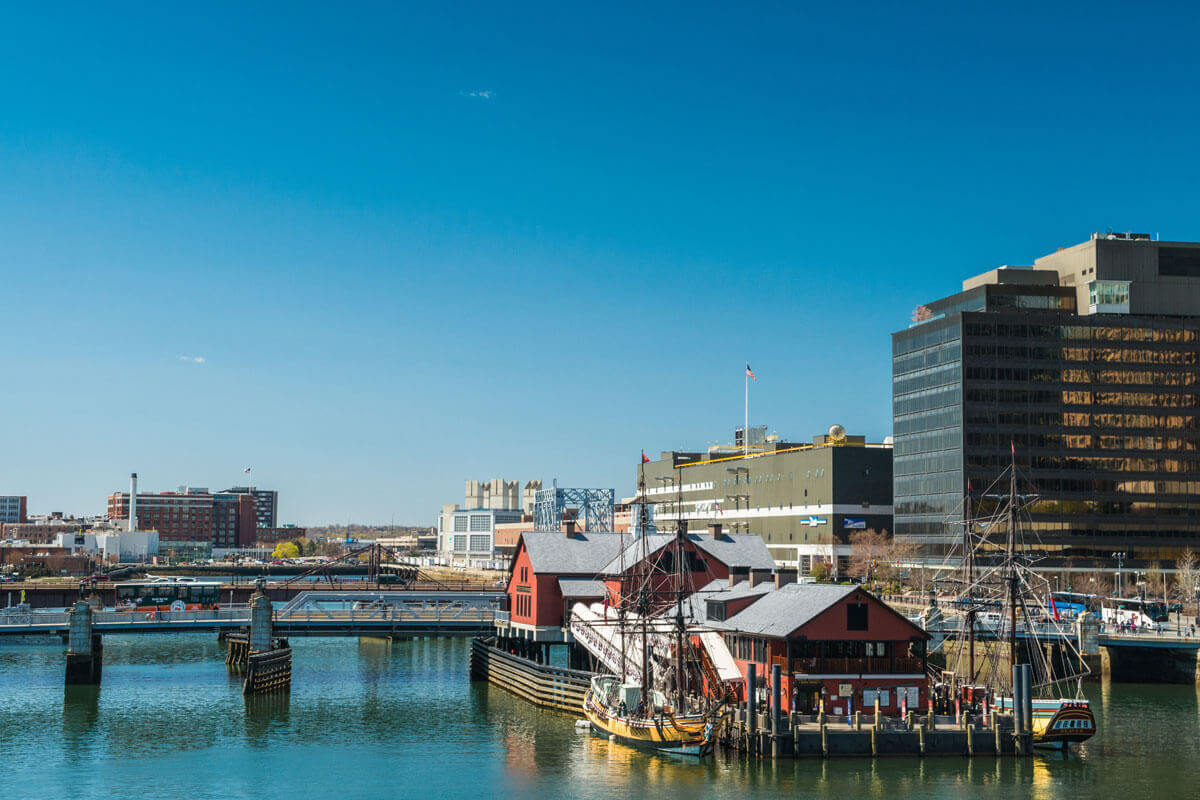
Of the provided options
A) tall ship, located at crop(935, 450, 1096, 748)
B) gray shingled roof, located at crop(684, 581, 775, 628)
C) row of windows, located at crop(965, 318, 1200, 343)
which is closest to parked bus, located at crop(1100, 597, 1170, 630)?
tall ship, located at crop(935, 450, 1096, 748)

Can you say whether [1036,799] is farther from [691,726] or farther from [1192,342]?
[1192,342]

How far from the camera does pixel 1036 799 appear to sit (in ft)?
198

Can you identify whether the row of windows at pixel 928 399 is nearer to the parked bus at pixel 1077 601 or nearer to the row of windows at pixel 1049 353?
the row of windows at pixel 1049 353

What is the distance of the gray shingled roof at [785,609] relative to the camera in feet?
237

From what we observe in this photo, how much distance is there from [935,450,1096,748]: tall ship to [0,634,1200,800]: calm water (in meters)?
2.21

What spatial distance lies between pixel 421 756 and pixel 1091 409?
439 feet

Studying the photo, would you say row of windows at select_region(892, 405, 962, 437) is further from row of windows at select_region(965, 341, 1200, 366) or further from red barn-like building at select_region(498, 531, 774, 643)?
red barn-like building at select_region(498, 531, 774, 643)

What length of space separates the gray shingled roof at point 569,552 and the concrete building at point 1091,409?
270 ft

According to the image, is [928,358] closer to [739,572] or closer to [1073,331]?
[1073,331]

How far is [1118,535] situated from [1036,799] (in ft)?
417

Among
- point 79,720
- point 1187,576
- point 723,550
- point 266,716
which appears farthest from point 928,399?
point 79,720

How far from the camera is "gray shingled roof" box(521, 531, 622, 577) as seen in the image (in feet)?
337

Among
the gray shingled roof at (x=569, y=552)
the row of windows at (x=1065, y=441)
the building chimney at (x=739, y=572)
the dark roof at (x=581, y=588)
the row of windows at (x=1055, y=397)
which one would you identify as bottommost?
the dark roof at (x=581, y=588)

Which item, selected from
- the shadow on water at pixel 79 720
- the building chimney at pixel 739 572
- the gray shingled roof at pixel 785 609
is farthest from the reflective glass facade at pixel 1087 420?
the shadow on water at pixel 79 720
